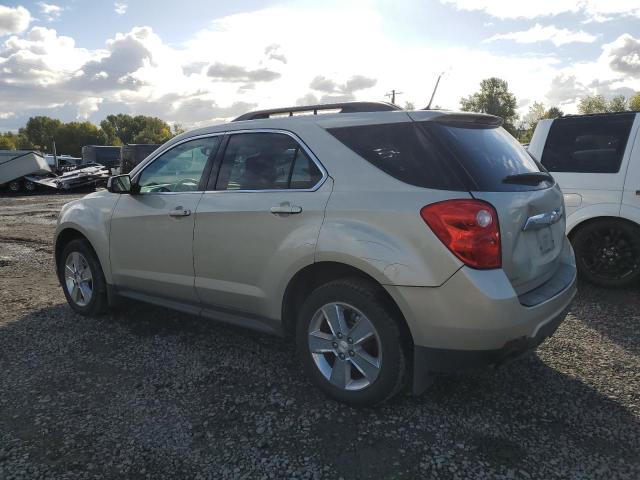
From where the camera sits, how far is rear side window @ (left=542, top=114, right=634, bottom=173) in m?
5.06

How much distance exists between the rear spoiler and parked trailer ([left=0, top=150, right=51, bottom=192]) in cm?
2335

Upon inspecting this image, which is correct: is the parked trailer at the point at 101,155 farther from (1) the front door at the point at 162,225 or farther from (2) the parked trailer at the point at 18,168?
(1) the front door at the point at 162,225

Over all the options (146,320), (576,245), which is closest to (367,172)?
(146,320)

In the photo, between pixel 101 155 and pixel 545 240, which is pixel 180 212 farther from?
pixel 101 155

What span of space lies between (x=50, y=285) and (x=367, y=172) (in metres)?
4.86

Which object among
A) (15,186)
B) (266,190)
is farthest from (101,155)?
(266,190)

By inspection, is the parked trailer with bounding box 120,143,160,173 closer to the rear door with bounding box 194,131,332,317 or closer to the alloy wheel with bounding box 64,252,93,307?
the alloy wheel with bounding box 64,252,93,307

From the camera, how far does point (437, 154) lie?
2.68 meters

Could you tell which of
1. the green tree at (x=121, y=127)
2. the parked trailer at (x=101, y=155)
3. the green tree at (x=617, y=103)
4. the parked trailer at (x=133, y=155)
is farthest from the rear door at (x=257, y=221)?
the green tree at (x=121, y=127)

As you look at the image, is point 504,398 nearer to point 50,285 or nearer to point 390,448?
point 390,448

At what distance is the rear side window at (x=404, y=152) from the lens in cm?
262

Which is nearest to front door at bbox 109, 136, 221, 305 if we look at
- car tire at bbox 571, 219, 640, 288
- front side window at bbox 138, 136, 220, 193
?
front side window at bbox 138, 136, 220, 193

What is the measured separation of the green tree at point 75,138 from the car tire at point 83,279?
415 feet

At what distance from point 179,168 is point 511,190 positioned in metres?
2.48
